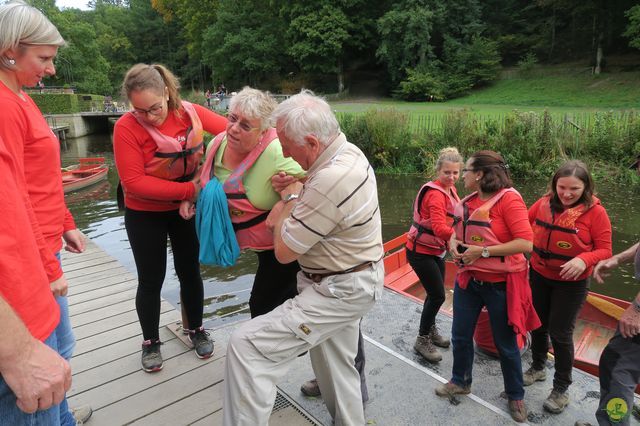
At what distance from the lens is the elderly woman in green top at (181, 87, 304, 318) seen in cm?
241

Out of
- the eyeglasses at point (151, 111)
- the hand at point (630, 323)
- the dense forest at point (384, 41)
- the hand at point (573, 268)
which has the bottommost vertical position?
the hand at point (630, 323)

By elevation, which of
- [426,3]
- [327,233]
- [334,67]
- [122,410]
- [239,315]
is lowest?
[239,315]

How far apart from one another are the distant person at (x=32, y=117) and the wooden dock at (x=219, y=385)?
2.88ft

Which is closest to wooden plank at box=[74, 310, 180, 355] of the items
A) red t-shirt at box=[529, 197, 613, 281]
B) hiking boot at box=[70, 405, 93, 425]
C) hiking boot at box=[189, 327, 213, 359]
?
A: hiking boot at box=[189, 327, 213, 359]

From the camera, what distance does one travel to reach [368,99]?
40.2 meters

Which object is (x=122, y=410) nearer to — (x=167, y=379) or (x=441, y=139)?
(x=167, y=379)

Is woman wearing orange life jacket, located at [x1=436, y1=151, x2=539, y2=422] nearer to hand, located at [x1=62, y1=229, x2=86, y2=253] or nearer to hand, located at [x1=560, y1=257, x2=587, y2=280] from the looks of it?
hand, located at [x1=560, y1=257, x2=587, y2=280]

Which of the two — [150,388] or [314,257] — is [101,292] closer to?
[150,388]

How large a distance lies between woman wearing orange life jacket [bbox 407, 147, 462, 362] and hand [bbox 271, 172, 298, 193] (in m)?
1.63

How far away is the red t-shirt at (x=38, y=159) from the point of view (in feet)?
5.21

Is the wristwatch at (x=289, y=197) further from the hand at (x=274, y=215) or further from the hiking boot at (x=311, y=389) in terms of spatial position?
the hiking boot at (x=311, y=389)

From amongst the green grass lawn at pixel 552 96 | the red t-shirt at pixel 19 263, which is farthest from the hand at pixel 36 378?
the green grass lawn at pixel 552 96

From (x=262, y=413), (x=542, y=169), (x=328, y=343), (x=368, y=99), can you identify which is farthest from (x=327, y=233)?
(x=368, y=99)

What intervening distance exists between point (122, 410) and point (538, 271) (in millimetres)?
3003
